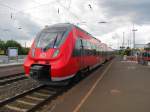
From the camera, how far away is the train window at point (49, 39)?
44.3 feet

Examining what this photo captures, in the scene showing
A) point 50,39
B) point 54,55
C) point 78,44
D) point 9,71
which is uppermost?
point 50,39

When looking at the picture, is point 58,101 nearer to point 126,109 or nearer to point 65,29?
point 126,109

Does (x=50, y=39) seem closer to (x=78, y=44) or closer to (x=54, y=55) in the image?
(x=54, y=55)

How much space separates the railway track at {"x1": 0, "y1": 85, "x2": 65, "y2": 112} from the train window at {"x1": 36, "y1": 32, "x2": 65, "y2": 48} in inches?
85.8

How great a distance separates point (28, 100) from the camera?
37.0ft

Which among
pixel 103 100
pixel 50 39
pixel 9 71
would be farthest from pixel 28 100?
pixel 9 71

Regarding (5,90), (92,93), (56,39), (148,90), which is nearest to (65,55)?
(56,39)

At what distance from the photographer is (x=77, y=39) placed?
599 inches

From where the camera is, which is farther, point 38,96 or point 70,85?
point 70,85

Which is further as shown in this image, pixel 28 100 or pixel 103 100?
pixel 28 100

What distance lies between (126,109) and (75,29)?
6.85 m

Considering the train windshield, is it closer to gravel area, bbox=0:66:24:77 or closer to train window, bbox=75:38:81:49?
train window, bbox=75:38:81:49

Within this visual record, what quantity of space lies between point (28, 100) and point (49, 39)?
3.71 m

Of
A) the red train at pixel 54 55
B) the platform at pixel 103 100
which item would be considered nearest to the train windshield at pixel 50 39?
the red train at pixel 54 55
